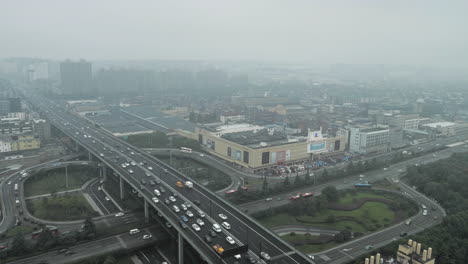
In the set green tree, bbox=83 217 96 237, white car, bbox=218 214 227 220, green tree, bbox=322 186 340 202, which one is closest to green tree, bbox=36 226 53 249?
green tree, bbox=83 217 96 237

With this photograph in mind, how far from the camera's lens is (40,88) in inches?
2174

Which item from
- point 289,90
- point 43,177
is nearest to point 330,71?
point 289,90

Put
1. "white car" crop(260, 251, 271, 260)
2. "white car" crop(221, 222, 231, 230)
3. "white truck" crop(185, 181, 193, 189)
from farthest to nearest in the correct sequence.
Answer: "white truck" crop(185, 181, 193, 189), "white car" crop(221, 222, 231, 230), "white car" crop(260, 251, 271, 260)

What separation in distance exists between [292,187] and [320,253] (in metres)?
5.61

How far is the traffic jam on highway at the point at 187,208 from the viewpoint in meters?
9.74

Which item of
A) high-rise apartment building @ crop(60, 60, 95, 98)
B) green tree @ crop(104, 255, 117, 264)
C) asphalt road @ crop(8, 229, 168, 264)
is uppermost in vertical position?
high-rise apartment building @ crop(60, 60, 95, 98)

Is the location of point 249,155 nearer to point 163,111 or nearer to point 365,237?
point 365,237

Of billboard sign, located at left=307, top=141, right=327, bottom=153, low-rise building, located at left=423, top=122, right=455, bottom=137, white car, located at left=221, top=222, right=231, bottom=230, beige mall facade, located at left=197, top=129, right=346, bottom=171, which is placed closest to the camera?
white car, located at left=221, top=222, right=231, bottom=230

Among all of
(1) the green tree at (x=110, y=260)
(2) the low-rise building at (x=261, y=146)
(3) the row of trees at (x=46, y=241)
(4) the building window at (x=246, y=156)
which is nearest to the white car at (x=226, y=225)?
(1) the green tree at (x=110, y=260)

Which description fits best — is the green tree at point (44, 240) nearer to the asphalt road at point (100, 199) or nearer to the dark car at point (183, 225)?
the asphalt road at point (100, 199)

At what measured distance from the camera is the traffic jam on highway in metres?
9.74

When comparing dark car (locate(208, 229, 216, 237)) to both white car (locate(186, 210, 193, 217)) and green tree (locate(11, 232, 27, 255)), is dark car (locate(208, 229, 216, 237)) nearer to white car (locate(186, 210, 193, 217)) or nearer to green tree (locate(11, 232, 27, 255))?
white car (locate(186, 210, 193, 217))

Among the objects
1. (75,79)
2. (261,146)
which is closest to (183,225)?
(261,146)

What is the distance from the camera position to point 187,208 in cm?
1241
